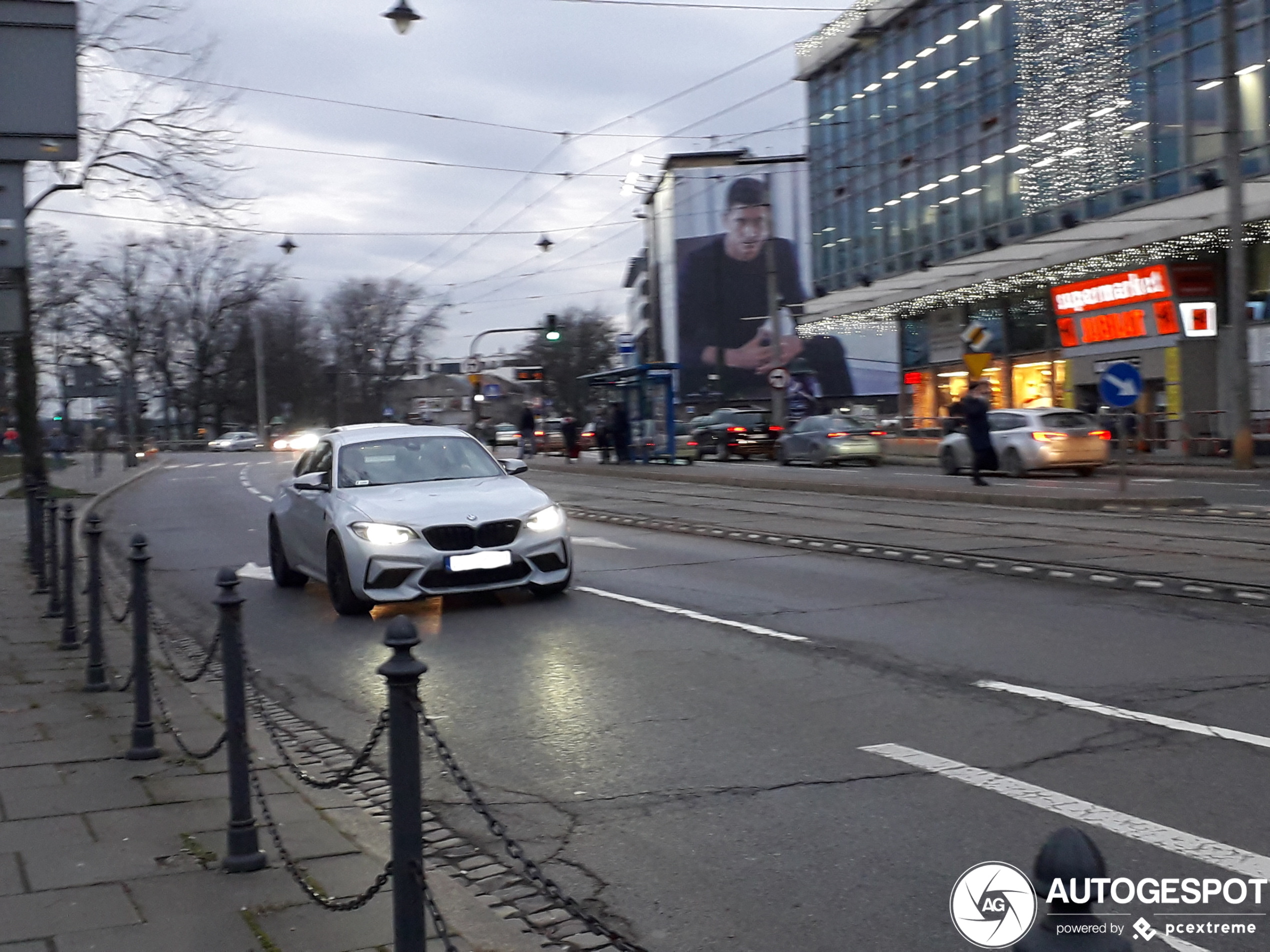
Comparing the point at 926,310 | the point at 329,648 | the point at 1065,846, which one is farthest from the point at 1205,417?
the point at 1065,846

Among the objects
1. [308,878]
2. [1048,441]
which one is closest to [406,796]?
[308,878]

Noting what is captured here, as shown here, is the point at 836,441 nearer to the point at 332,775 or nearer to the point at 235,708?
the point at 332,775

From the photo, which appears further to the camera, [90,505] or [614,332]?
[614,332]

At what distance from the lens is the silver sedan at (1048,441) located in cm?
2620

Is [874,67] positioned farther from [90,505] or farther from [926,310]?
[90,505]

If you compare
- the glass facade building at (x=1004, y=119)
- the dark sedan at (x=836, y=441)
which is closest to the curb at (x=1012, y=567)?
the glass facade building at (x=1004, y=119)

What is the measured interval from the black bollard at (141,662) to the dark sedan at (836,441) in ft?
100

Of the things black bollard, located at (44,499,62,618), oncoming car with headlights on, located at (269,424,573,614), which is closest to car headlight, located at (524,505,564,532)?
oncoming car with headlights on, located at (269,424,573,614)

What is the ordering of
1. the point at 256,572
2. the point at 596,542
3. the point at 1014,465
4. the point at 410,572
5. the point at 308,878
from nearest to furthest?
the point at 308,878 < the point at 410,572 < the point at 256,572 < the point at 596,542 < the point at 1014,465

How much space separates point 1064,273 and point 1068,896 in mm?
34981

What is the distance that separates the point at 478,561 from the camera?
34.1 ft

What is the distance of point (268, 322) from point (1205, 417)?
258ft

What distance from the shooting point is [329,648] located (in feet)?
31.0

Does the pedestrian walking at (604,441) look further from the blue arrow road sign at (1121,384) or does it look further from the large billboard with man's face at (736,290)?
the large billboard with man's face at (736,290)
